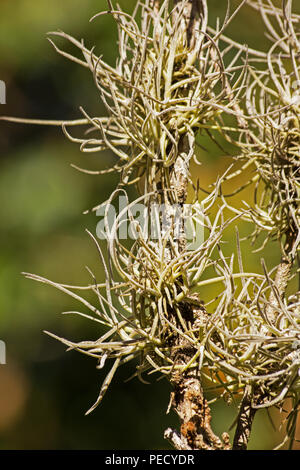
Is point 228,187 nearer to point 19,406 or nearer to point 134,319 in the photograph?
point 19,406

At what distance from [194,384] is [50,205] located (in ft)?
3.86

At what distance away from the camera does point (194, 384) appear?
38 cm

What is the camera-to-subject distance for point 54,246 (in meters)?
1.53

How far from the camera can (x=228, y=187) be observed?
155 centimetres

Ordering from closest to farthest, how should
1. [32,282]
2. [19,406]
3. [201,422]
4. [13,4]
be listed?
[201,422], [32,282], [13,4], [19,406]

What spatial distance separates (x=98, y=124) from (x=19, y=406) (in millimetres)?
1398

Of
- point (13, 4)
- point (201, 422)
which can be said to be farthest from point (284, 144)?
point (13, 4)

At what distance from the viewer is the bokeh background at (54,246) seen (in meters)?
1.49

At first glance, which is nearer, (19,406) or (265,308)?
(265,308)

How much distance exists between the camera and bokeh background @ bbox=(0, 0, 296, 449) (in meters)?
1.49

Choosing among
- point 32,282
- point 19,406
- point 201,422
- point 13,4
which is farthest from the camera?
point 19,406
